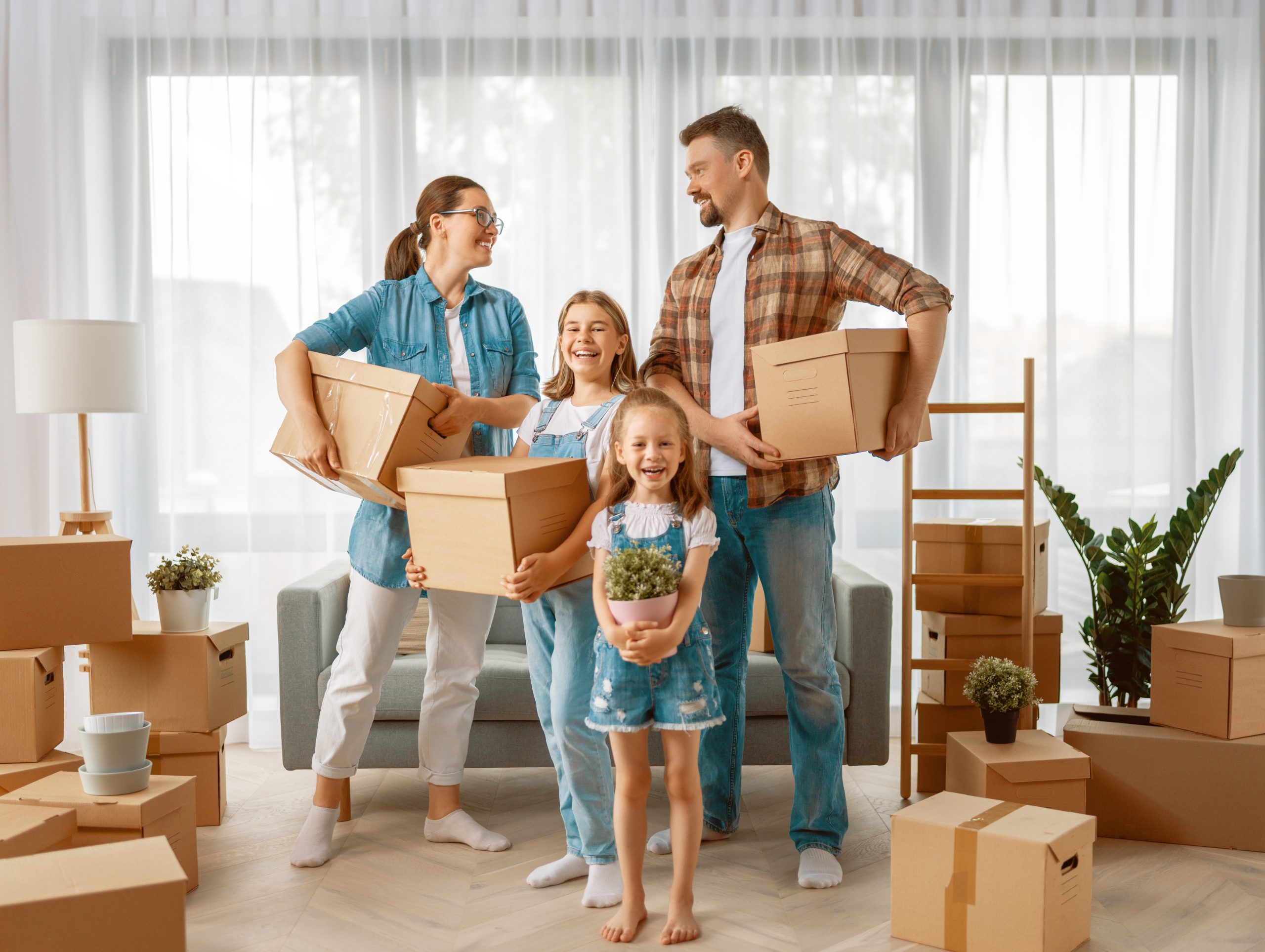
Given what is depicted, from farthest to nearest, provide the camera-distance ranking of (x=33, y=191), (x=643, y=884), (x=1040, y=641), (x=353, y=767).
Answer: (x=33, y=191), (x=1040, y=641), (x=353, y=767), (x=643, y=884)

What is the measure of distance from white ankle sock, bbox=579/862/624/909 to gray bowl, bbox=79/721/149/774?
96 centimetres

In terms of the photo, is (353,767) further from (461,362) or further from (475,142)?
(475,142)

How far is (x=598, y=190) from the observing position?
3537mm

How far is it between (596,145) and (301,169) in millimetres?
1007

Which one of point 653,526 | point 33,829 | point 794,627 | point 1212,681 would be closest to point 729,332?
point 653,526

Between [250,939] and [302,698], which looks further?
[302,698]

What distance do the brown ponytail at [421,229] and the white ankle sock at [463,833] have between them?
1.31 m

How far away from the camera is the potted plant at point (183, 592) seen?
2.59 meters

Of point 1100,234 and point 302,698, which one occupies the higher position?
point 1100,234

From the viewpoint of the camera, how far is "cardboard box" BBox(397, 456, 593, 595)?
189cm

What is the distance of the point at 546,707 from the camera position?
2.22 meters

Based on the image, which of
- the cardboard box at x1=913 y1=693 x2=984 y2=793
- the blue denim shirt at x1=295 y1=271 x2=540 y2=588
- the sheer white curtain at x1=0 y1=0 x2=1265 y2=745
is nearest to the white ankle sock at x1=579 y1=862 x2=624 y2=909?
the blue denim shirt at x1=295 y1=271 x2=540 y2=588

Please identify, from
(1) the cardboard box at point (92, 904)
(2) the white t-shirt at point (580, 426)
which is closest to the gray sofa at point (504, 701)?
(2) the white t-shirt at point (580, 426)

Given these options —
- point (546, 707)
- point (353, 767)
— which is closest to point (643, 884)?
point (546, 707)
